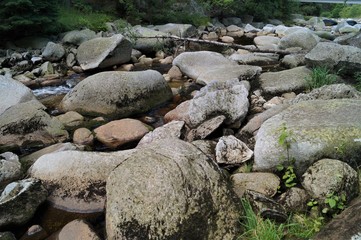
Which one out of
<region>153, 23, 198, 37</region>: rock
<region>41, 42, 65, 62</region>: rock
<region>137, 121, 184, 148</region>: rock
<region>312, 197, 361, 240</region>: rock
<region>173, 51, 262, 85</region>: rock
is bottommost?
<region>153, 23, 198, 37</region>: rock

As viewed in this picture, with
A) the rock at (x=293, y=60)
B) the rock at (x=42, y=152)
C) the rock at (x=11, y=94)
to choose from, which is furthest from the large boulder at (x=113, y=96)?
the rock at (x=293, y=60)

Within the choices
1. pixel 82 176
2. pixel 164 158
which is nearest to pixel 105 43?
pixel 82 176

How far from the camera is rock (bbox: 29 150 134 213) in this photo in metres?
3.46

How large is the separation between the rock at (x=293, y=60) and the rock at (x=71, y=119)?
515 cm

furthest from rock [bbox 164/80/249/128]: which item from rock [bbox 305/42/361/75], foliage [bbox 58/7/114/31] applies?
foliage [bbox 58/7/114/31]

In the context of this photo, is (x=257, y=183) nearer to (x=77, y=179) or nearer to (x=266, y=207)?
(x=266, y=207)

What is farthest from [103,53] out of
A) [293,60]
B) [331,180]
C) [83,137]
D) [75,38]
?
[331,180]

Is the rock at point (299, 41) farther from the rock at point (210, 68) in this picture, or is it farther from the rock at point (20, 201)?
the rock at point (20, 201)

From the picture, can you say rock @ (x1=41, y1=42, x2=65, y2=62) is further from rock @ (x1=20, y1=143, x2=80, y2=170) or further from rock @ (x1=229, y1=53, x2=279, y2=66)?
rock @ (x1=20, y1=143, x2=80, y2=170)

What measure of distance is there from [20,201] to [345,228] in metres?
2.74

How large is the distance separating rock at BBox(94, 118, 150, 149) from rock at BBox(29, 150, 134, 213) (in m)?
1.34

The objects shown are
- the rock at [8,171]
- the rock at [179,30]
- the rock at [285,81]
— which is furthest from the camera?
the rock at [179,30]

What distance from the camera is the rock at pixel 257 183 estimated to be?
10.6 feet

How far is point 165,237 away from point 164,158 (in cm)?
63
